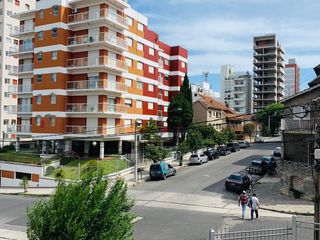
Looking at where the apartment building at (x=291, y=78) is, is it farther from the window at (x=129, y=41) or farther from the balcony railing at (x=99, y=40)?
the balcony railing at (x=99, y=40)

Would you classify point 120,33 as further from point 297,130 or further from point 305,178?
point 305,178

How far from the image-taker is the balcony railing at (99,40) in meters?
Result: 42.0

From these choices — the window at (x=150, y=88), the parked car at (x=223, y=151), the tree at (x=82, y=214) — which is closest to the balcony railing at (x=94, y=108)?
the window at (x=150, y=88)

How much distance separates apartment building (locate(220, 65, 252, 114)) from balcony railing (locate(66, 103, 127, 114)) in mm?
81288

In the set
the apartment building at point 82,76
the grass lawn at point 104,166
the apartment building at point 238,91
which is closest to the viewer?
the grass lawn at point 104,166

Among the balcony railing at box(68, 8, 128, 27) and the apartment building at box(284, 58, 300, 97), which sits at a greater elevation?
the apartment building at box(284, 58, 300, 97)

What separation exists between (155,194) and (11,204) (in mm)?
11275

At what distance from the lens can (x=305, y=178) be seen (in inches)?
1062

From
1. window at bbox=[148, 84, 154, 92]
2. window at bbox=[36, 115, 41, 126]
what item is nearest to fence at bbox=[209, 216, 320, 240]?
window at bbox=[36, 115, 41, 126]

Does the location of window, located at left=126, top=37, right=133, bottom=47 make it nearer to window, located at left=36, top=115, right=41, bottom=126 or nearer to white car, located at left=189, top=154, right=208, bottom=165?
window, located at left=36, top=115, right=41, bottom=126

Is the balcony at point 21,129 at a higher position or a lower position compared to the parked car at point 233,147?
higher

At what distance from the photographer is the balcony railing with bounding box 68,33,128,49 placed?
41997 mm

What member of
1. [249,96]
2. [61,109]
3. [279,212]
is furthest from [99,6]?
[249,96]

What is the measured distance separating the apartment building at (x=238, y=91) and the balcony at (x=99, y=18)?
80895 millimetres
